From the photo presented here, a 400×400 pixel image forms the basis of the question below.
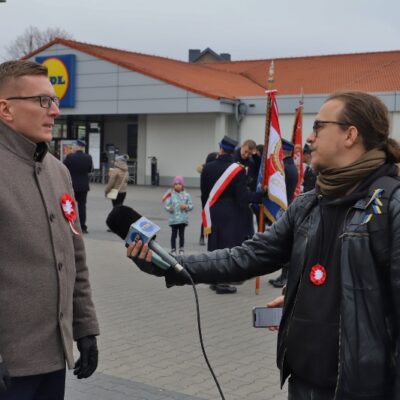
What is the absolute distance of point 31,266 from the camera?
2494 mm

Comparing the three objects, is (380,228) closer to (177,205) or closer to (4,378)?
(4,378)

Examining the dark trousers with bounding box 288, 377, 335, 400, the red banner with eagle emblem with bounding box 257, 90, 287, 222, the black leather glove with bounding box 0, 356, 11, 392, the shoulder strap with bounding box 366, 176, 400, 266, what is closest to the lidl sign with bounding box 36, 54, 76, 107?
the red banner with eagle emblem with bounding box 257, 90, 287, 222

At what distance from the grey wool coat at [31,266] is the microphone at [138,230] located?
0.27 meters

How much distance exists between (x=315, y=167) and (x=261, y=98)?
80.7 ft

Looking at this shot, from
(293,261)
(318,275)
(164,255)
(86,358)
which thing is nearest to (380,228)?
(318,275)

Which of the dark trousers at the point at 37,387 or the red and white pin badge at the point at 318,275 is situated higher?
the red and white pin badge at the point at 318,275

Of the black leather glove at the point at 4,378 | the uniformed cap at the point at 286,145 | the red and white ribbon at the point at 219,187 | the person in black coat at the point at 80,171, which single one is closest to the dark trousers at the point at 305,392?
the black leather glove at the point at 4,378

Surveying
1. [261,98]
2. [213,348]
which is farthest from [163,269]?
[261,98]

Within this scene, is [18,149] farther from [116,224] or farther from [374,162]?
[374,162]

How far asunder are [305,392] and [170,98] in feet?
81.6

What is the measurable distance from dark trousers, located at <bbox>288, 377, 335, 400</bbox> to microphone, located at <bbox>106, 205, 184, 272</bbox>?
2.07 ft

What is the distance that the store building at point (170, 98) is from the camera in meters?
26.6

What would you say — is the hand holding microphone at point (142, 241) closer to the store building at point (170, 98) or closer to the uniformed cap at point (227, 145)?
the uniformed cap at point (227, 145)

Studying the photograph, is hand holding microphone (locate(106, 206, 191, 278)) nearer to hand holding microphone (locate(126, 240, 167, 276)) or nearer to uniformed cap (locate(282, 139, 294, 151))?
hand holding microphone (locate(126, 240, 167, 276))
